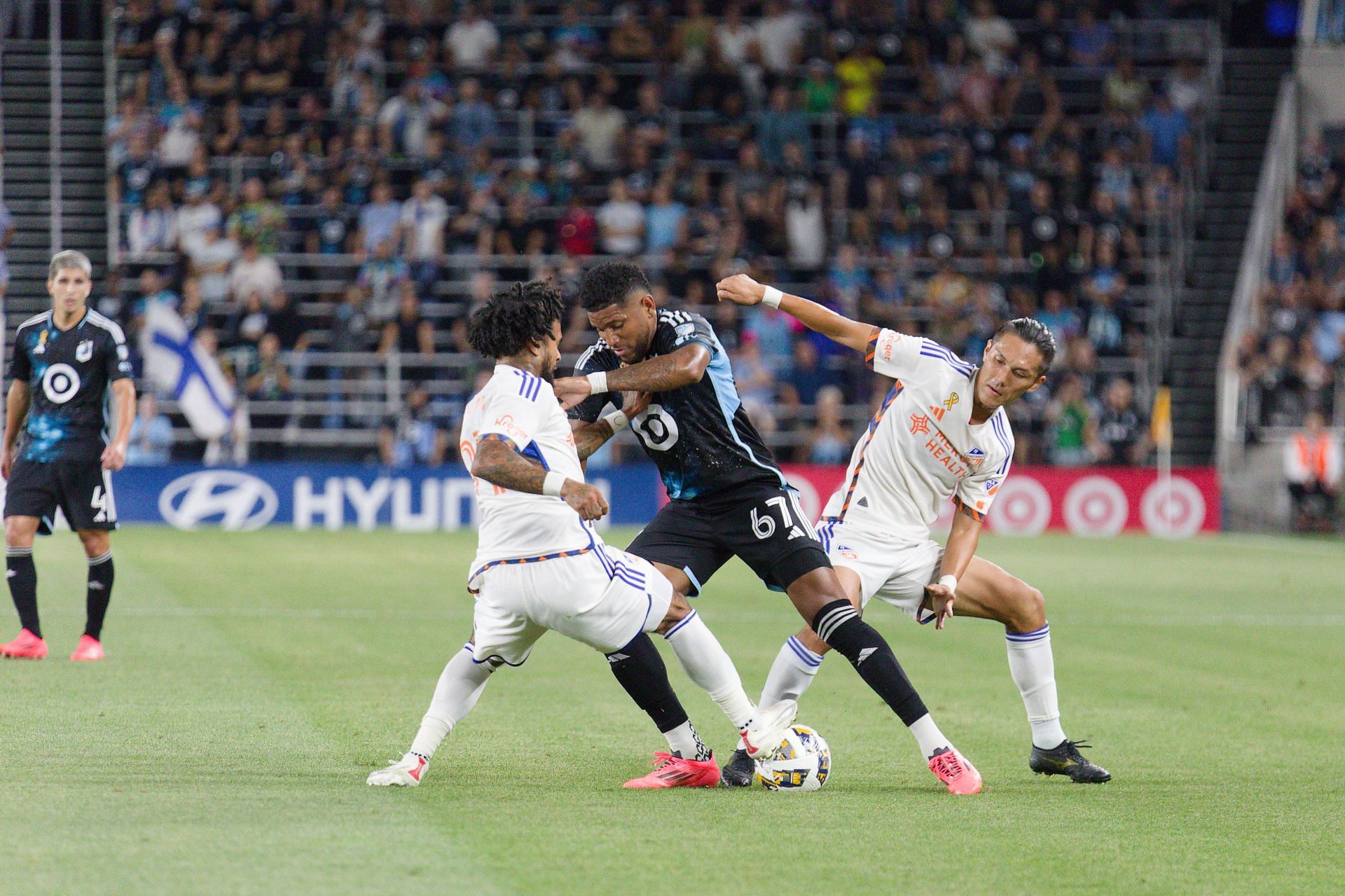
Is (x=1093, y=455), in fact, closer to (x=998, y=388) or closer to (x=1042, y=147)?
(x=1042, y=147)

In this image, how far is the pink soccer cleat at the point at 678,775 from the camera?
252 inches

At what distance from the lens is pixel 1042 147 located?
2667 cm

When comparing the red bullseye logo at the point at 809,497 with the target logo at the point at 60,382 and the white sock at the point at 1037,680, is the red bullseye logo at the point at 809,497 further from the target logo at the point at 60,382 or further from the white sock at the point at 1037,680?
the white sock at the point at 1037,680

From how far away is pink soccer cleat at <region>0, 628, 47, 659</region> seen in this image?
32.0 ft

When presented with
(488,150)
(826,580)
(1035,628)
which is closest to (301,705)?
(826,580)

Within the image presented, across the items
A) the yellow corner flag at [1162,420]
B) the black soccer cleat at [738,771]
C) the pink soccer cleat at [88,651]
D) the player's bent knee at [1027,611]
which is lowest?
→ the yellow corner flag at [1162,420]

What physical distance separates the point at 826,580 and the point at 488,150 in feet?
64.2

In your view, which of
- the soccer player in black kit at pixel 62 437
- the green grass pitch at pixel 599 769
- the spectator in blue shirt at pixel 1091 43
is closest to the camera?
the green grass pitch at pixel 599 769

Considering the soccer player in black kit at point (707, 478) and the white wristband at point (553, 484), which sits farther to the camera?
the soccer player in black kit at point (707, 478)

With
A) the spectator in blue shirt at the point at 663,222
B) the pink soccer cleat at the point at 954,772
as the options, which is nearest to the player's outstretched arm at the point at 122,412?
the pink soccer cleat at the point at 954,772

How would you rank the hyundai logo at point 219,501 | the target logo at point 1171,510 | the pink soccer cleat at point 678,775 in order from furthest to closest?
the target logo at point 1171,510
the hyundai logo at point 219,501
the pink soccer cleat at point 678,775

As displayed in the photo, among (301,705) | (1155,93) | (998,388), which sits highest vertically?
(1155,93)

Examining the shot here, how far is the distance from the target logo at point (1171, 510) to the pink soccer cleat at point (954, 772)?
1858cm

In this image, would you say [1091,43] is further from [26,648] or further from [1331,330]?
Answer: [26,648]
